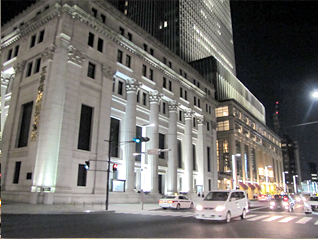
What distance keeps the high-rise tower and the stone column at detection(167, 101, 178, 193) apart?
139ft

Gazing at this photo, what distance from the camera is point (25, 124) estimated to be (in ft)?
102

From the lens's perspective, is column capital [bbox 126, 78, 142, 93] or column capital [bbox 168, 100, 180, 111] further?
column capital [bbox 168, 100, 180, 111]

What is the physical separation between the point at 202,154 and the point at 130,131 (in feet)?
77.6

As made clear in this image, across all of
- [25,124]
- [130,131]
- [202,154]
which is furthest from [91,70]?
[202,154]

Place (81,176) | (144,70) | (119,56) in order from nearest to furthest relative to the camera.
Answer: (81,176) → (119,56) → (144,70)

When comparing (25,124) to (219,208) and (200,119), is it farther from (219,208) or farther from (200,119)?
(200,119)

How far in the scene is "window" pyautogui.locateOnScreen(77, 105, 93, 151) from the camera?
99.7ft

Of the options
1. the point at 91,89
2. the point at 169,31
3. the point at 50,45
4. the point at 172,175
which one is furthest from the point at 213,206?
the point at 169,31

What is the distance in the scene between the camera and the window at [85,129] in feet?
99.7

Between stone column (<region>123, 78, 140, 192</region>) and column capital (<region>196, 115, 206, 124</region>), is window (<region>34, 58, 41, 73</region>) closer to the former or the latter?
stone column (<region>123, 78, 140, 192</region>)

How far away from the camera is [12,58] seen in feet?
117

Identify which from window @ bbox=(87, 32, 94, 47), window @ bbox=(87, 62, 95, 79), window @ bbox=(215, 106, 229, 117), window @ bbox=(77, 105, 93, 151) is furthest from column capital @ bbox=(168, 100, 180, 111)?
window @ bbox=(215, 106, 229, 117)

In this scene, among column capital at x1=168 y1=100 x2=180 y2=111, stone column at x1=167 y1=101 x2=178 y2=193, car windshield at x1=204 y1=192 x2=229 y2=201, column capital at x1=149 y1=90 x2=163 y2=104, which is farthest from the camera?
column capital at x1=168 y1=100 x2=180 y2=111

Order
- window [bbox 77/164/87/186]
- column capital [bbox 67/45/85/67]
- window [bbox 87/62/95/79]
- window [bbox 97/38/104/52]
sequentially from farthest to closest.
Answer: window [bbox 97/38/104/52] < window [bbox 87/62/95/79] < column capital [bbox 67/45/85/67] < window [bbox 77/164/87/186]
